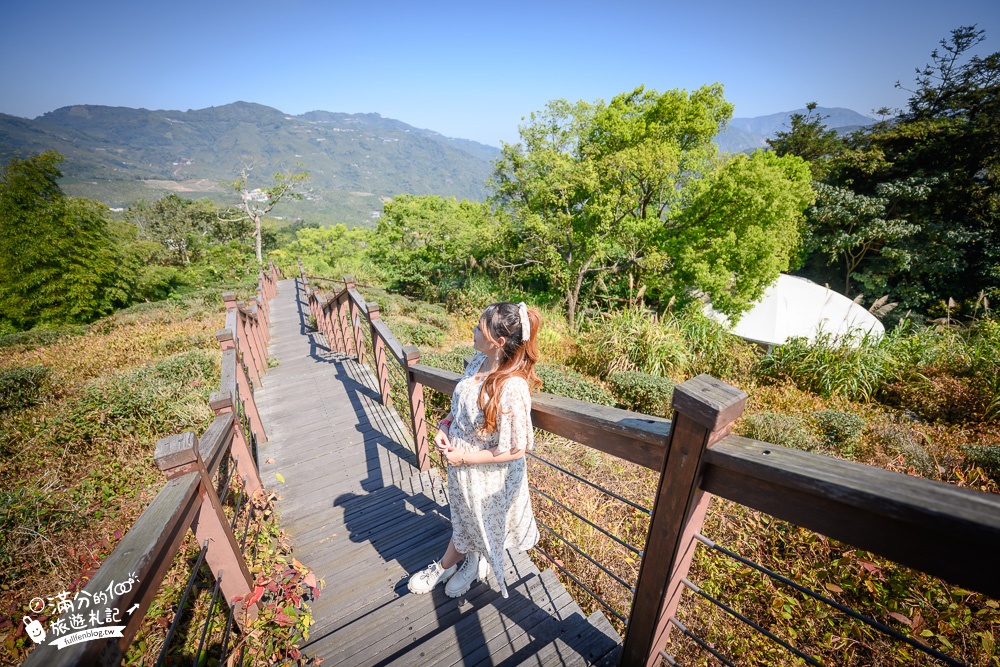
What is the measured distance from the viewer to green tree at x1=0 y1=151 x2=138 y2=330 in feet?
52.5

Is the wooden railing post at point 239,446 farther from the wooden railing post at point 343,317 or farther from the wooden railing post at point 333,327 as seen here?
the wooden railing post at point 333,327

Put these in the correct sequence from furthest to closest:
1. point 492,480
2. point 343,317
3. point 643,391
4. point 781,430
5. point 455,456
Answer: point 343,317, point 643,391, point 781,430, point 492,480, point 455,456

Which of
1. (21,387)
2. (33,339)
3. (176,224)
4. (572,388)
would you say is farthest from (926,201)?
(176,224)

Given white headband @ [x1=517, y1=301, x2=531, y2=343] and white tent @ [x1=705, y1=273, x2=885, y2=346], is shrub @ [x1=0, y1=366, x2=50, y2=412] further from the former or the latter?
white tent @ [x1=705, y1=273, x2=885, y2=346]

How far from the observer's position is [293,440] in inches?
184

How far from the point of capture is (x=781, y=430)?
209 inches

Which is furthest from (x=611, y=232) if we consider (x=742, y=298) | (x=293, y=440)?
(x=293, y=440)

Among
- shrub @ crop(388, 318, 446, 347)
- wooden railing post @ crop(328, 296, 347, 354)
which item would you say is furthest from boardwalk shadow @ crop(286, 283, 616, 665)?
shrub @ crop(388, 318, 446, 347)

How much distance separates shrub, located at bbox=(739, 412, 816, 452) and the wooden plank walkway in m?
4.34

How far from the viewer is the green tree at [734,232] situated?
11445mm

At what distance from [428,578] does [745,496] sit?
211 cm

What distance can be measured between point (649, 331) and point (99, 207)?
27.2 m

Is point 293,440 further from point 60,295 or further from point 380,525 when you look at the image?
point 60,295

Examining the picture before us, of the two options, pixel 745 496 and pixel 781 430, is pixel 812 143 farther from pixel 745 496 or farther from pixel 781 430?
pixel 745 496
